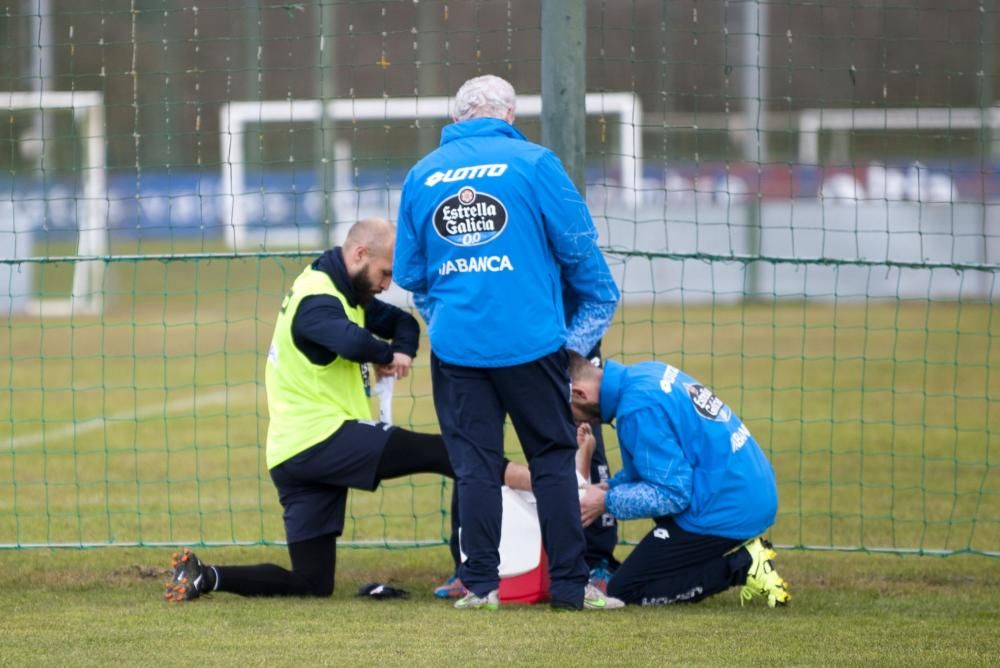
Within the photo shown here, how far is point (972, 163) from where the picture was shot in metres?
27.7

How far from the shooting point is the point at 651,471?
219 inches

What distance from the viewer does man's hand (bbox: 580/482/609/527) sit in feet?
19.0

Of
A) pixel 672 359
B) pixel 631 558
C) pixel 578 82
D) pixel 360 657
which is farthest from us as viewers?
pixel 672 359

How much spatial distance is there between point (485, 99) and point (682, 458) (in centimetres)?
157

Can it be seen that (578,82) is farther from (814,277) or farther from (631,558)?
(814,277)

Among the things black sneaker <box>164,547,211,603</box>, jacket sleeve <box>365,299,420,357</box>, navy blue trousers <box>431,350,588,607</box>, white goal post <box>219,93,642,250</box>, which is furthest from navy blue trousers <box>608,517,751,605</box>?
white goal post <box>219,93,642,250</box>

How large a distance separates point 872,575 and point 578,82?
2.60 m

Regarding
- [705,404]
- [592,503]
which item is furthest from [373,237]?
[705,404]

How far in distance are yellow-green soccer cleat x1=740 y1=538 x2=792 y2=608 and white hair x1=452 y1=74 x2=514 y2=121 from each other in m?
2.01

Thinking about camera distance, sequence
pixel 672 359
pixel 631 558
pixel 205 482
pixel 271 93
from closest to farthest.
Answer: pixel 631 558 → pixel 205 482 → pixel 672 359 → pixel 271 93

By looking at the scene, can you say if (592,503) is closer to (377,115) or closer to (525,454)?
(525,454)

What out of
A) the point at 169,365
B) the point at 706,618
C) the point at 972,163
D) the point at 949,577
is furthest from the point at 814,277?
the point at 706,618

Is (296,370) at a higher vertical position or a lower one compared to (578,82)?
lower

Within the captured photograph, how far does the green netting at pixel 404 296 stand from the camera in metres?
7.79
